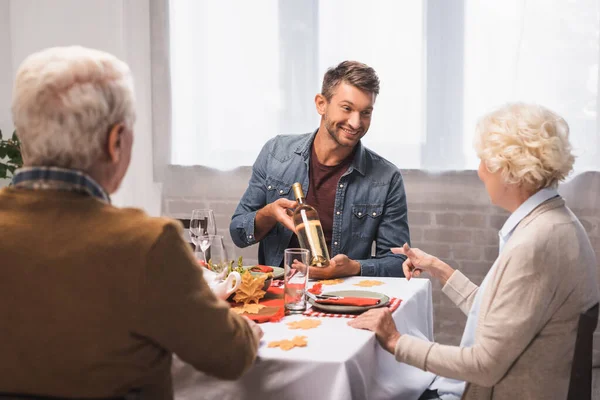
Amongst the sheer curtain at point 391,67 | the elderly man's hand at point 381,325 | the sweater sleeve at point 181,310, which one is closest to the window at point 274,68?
the sheer curtain at point 391,67

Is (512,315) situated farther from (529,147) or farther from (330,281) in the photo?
(330,281)

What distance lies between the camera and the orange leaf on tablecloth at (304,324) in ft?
5.87

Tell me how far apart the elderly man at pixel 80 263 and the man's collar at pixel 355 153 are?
1728 mm

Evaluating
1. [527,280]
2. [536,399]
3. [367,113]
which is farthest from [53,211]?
[367,113]

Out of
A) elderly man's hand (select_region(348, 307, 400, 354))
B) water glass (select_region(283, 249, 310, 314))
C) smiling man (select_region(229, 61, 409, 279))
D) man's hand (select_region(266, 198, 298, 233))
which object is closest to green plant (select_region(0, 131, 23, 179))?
smiling man (select_region(229, 61, 409, 279))

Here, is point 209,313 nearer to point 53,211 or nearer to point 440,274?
point 53,211

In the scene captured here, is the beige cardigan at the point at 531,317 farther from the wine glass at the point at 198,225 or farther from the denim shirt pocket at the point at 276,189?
the denim shirt pocket at the point at 276,189

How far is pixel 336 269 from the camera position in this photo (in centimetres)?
243

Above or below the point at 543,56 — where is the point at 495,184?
A: below

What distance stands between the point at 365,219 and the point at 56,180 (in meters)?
1.77

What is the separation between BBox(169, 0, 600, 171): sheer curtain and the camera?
12.0ft

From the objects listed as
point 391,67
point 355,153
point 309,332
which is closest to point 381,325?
point 309,332

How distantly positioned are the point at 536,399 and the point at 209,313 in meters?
0.86

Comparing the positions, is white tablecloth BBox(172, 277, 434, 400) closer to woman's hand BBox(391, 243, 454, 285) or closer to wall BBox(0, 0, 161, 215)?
woman's hand BBox(391, 243, 454, 285)
